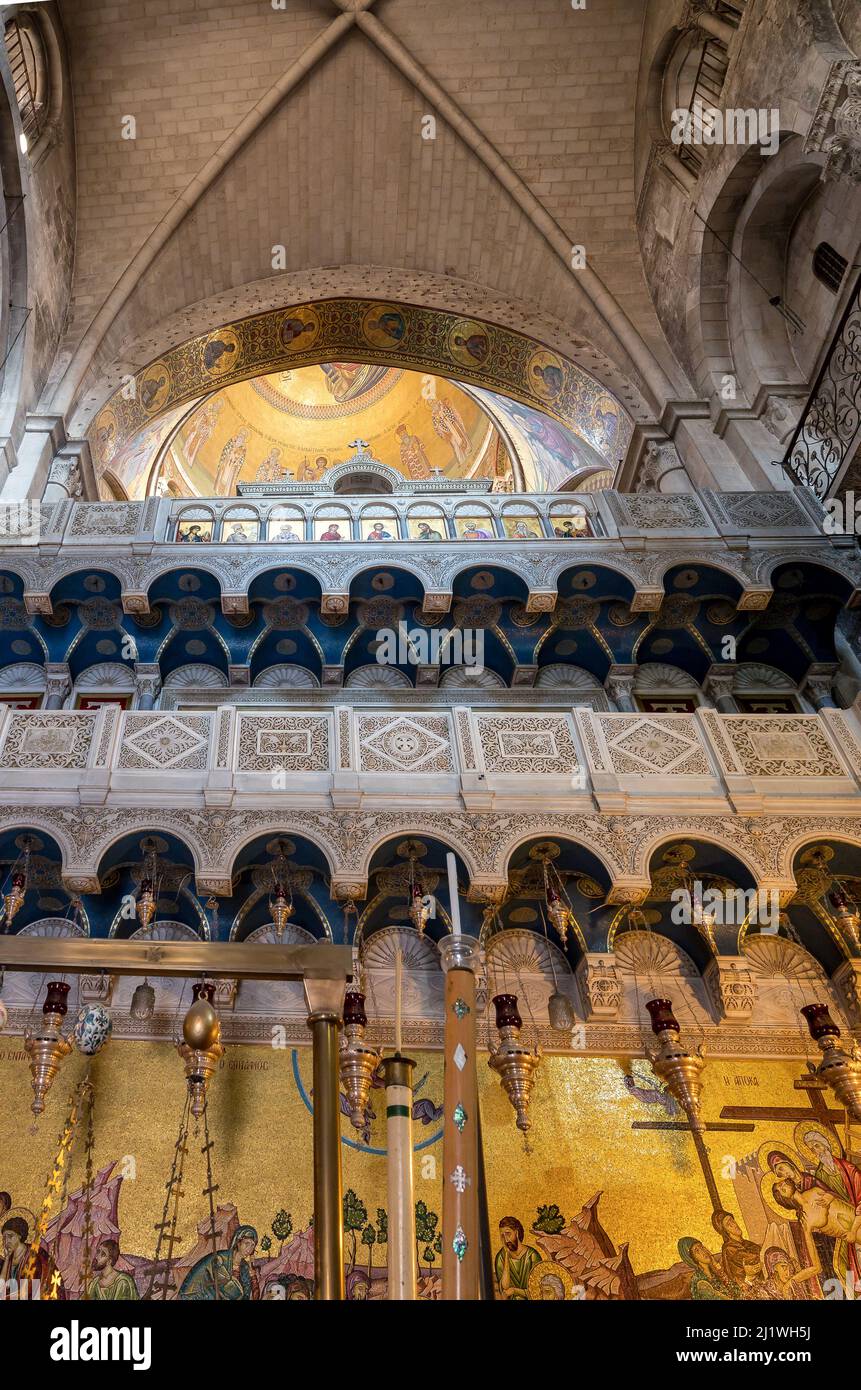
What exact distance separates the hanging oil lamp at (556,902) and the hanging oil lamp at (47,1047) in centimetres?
387

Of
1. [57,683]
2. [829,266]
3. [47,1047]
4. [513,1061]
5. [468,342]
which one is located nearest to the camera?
[47,1047]

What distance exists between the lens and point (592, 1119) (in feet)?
25.6

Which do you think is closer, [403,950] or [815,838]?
[815,838]

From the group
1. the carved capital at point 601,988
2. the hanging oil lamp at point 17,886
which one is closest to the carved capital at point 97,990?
the hanging oil lamp at point 17,886

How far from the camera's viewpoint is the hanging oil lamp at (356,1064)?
7.36 m

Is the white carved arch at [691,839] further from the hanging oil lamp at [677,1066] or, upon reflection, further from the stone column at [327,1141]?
→ the stone column at [327,1141]

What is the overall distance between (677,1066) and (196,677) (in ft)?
24.5

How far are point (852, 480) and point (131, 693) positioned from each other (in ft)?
29.4

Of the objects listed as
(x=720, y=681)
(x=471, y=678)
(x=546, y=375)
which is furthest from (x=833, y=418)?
(x=546, y=375)

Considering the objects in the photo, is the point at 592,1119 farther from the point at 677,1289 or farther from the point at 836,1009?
the point at 836,1009

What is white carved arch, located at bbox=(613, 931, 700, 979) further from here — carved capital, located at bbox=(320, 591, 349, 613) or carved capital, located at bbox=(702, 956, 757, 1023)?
carved capital, located at bbox=(320, 591, 349, 613)

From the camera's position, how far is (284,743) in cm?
886

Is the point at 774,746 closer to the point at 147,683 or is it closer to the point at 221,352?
the point at 147,683
